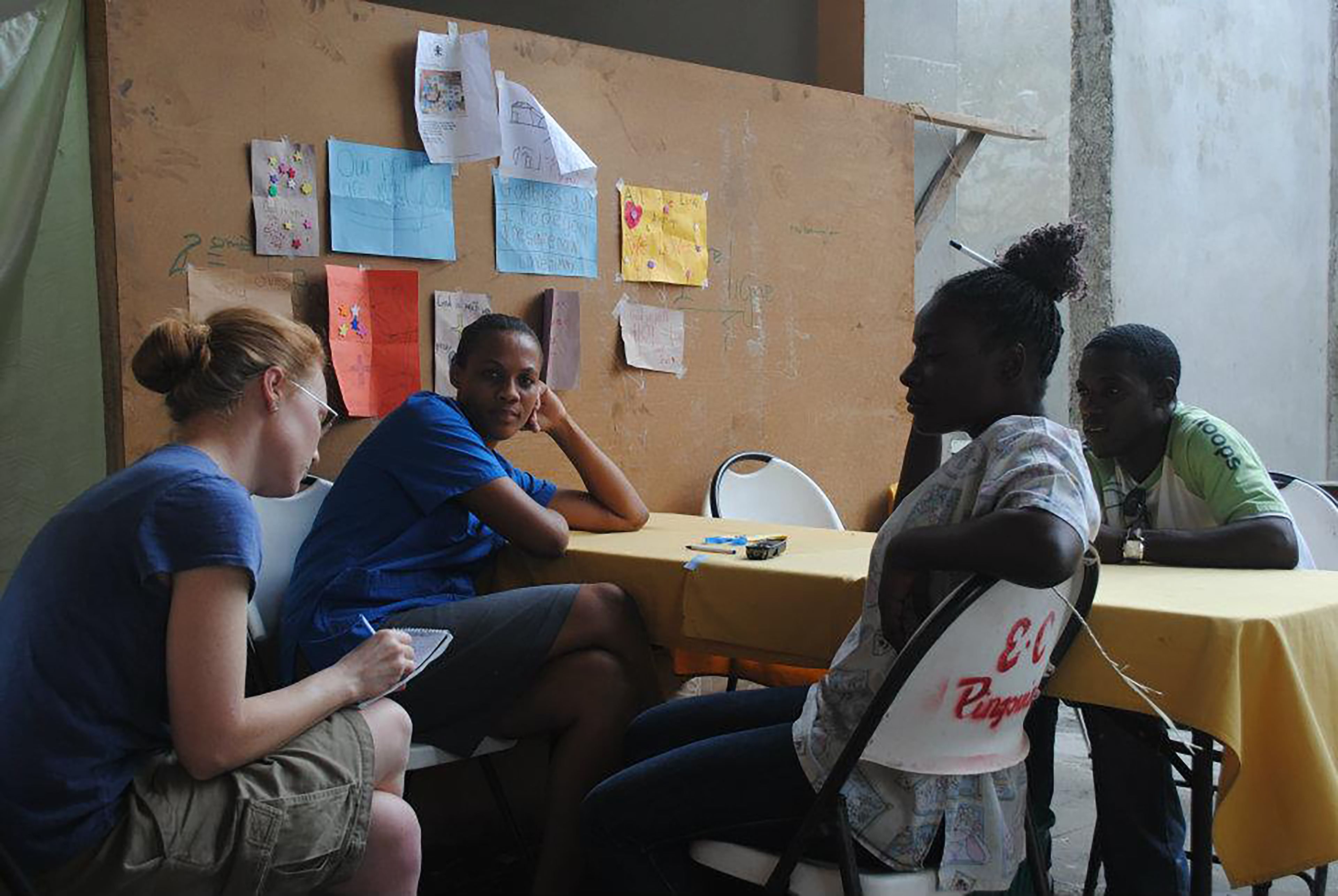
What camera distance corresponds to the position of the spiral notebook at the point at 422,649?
1.94m

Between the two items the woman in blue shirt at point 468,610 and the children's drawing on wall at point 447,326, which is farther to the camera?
the children's drawing on wall at point 447,326

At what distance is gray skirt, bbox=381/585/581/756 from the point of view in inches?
104

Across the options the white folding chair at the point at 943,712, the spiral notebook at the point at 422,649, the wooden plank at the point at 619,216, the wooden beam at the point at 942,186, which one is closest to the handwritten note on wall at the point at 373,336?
the wooden plank at the point at 619,216

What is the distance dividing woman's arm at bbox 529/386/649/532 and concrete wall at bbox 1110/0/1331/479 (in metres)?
5.79

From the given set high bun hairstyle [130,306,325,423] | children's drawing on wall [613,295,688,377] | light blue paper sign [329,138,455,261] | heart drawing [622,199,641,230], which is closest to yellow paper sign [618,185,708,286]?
heart drawing [622,199,641,230]

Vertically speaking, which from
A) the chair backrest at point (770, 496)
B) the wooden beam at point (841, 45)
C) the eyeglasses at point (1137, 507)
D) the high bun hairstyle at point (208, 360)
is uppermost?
the wooden beam at point (841, 45)

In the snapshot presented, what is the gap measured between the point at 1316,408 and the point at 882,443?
651cm

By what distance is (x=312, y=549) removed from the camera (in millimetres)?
2830

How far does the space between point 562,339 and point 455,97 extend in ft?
2.59

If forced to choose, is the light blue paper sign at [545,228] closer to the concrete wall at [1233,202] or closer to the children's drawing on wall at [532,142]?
the children's drawing on wall at [532,142]

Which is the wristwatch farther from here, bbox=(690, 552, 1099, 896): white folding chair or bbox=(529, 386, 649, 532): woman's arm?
bbox=(529, 386, 649, 532): woman's arm

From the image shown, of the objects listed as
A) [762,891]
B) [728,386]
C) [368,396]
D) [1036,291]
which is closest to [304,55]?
[368,396]

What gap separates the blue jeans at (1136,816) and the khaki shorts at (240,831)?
1426 mm

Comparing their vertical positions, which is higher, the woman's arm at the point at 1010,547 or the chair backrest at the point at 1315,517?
the woman's arm at the point at 1010,547
